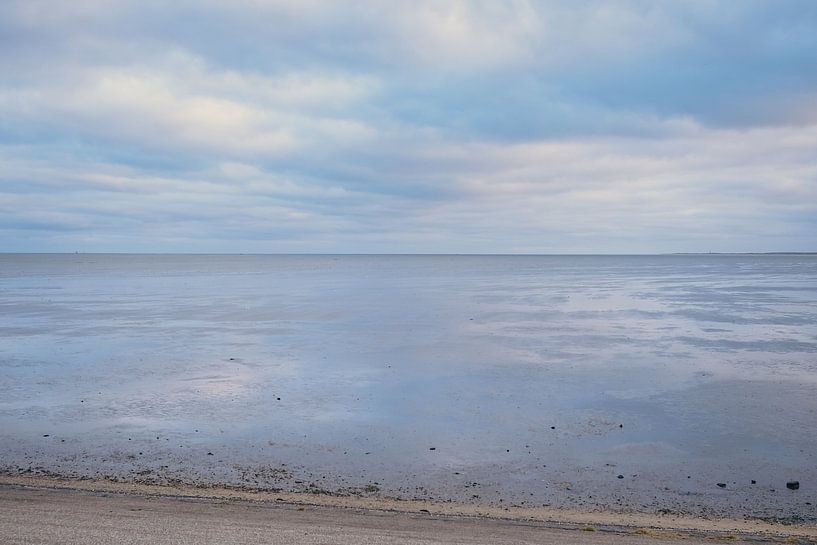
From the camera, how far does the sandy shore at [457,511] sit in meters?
8.58

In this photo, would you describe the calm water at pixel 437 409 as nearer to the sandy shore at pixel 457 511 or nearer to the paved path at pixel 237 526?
the sandy shore at pixel 457 511

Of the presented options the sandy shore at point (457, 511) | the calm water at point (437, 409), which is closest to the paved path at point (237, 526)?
the sandy shore at point (457, 511)

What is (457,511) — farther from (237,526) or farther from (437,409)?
(437,409)

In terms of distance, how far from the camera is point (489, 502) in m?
9.94

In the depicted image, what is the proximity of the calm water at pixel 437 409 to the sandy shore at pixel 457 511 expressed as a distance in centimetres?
48

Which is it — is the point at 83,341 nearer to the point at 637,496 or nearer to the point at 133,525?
the point at 133,525

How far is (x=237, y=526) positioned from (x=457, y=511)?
314cm

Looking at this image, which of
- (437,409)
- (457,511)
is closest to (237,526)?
(457,511)

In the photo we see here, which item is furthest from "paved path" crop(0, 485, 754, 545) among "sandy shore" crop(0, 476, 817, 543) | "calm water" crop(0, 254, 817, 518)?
"calm water" crop(0, 254, 817, 518)

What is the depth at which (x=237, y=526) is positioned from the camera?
7.89 metres

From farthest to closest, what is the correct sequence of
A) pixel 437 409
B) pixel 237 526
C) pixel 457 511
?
pixel 437 409 < pixel 457 511 < pixel 237 526

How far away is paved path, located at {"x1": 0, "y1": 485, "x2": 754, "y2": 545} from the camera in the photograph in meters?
7.43

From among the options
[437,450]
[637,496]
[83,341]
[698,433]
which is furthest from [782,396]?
[83,341]

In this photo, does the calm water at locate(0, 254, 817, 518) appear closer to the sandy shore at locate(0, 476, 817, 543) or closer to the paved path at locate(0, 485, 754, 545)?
the sandy shore at locate(0, 476, 817, 543)
